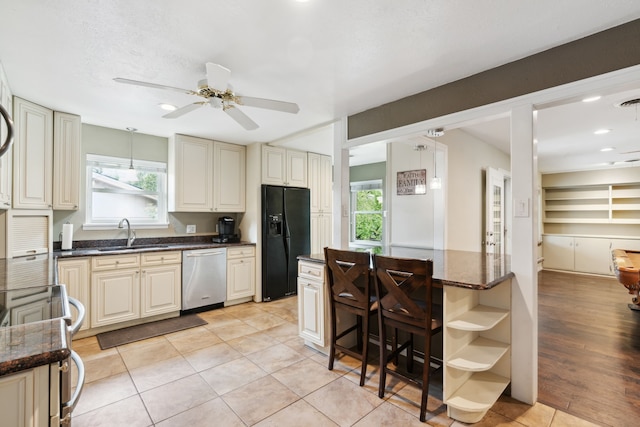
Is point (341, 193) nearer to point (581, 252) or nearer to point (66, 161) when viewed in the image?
point (66, 161)

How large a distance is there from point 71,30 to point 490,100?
108 inches

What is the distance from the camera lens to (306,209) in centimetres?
488

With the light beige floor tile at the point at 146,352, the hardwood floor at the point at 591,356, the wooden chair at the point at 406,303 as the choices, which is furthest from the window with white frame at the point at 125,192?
the hardwood floor at the point at 591,356

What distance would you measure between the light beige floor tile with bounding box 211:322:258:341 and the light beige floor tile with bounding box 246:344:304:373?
1.56ft

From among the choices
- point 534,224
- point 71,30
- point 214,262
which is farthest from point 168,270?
point 534,224

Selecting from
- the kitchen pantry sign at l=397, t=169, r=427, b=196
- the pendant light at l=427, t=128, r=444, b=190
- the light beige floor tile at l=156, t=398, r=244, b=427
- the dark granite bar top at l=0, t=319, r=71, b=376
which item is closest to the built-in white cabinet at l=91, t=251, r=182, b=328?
the light beige floor tile at l=156, t=398, r=244, b=427

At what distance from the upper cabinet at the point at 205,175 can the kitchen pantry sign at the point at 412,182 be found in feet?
7.77

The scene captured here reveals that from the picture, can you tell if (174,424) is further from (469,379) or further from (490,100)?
(490,100)

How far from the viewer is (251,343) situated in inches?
119

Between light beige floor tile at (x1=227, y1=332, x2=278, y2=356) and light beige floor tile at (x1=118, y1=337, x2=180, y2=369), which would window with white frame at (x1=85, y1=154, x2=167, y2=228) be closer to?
light beige floor tile at (x1=118, y1=337, x2=180, y2=369)

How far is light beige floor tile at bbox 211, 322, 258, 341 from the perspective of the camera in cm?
319

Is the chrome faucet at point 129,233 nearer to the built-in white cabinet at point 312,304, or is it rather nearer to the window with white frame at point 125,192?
the window with white frame at point 125,192

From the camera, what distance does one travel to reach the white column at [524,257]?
2025 mm

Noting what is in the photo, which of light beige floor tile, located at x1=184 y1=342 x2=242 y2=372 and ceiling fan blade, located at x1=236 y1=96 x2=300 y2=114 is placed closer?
ceiling fan blade, located at x1=236 y1=96 x2=300 y2=114
